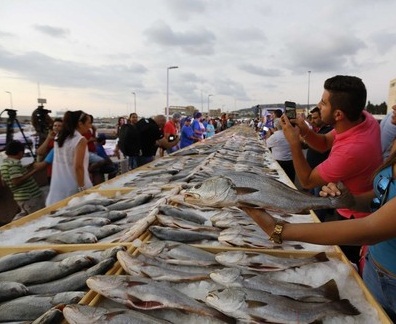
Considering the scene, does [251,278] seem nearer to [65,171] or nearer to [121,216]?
[121,216]

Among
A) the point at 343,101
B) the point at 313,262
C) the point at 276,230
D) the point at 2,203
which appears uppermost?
the point at 343,101

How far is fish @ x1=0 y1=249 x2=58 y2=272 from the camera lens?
7.36ft

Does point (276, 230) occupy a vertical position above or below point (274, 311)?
above

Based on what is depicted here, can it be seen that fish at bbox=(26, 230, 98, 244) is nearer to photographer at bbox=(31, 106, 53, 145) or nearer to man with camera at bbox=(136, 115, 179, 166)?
photographer at bbox=(31, 106, 53, 145)

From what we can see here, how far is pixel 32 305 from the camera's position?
181 centimetres

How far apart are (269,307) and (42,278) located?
1423 mm

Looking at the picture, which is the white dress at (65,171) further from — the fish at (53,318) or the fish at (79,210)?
the fish at (53,318)

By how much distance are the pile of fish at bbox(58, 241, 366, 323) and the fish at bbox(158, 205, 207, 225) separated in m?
0.94

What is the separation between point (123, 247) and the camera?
230 centimetres

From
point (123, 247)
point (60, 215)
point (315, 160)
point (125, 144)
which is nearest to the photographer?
point (123, 247)

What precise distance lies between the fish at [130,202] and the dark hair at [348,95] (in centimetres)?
228

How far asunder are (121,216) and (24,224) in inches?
36.1

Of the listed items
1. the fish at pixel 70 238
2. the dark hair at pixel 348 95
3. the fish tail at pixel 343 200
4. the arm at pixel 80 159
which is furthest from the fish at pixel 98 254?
the arm at pixel 80 159

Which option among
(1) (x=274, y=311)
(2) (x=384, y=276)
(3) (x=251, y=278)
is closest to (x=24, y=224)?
(3) (x=251, y=278)
